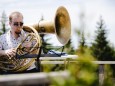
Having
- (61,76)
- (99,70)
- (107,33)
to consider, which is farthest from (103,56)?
(61,76)

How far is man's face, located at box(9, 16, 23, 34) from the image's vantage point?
15.4 feet

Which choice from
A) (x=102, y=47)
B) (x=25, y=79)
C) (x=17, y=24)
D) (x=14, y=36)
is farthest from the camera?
(x=102, y=47)

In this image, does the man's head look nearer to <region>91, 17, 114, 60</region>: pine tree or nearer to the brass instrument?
the brass instrument

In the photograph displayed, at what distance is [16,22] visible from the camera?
470 centimetres

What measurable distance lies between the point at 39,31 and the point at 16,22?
0.33m

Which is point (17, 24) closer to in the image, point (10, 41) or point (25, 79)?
point (10, 41)

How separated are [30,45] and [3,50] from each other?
35 centimetres

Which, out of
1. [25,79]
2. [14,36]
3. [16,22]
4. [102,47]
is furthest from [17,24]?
[102,47]

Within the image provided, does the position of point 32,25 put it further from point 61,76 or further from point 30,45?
point 61,76

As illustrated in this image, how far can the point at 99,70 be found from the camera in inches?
201

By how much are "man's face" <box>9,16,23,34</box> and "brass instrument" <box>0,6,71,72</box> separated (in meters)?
0.08

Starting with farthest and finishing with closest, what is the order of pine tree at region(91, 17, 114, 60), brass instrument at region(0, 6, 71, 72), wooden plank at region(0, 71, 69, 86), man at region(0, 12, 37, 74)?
pine tree at region(91, 17, 114, 60) → man at region(0, 12, 37, 74) → brass instrument at region(0, 6, 71, 72) → wooden plank at region(0, 71, 69, 86)

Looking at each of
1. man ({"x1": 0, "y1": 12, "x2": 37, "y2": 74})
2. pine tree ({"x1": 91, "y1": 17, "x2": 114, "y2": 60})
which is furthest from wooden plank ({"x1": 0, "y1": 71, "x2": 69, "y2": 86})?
pine tree ({"x1": 91, "y1": 17, "x2": 114, "y2": 60})

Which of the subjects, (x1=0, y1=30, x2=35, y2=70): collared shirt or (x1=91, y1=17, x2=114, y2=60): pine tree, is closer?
(x1=0, y1=30, x2=35, y2=70): collared shirt
